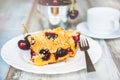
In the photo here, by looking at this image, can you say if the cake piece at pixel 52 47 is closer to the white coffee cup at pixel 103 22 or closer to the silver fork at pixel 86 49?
the silver fork at pixel 86 49

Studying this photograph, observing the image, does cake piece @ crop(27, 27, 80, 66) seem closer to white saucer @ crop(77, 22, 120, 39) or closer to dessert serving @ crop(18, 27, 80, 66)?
dessert serving @ crop(18, 27, 80, 66)

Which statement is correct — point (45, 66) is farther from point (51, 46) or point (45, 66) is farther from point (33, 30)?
point (33, 30)

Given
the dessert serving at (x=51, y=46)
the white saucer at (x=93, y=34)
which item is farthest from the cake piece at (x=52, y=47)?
the white saucer at (x=93, y=34)

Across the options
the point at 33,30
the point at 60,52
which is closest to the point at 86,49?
the point at 60,52

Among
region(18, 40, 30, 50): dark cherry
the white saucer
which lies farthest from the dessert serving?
the white saucer

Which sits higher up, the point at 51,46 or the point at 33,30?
the point at 51,46

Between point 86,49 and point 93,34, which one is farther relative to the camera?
point 93,34
